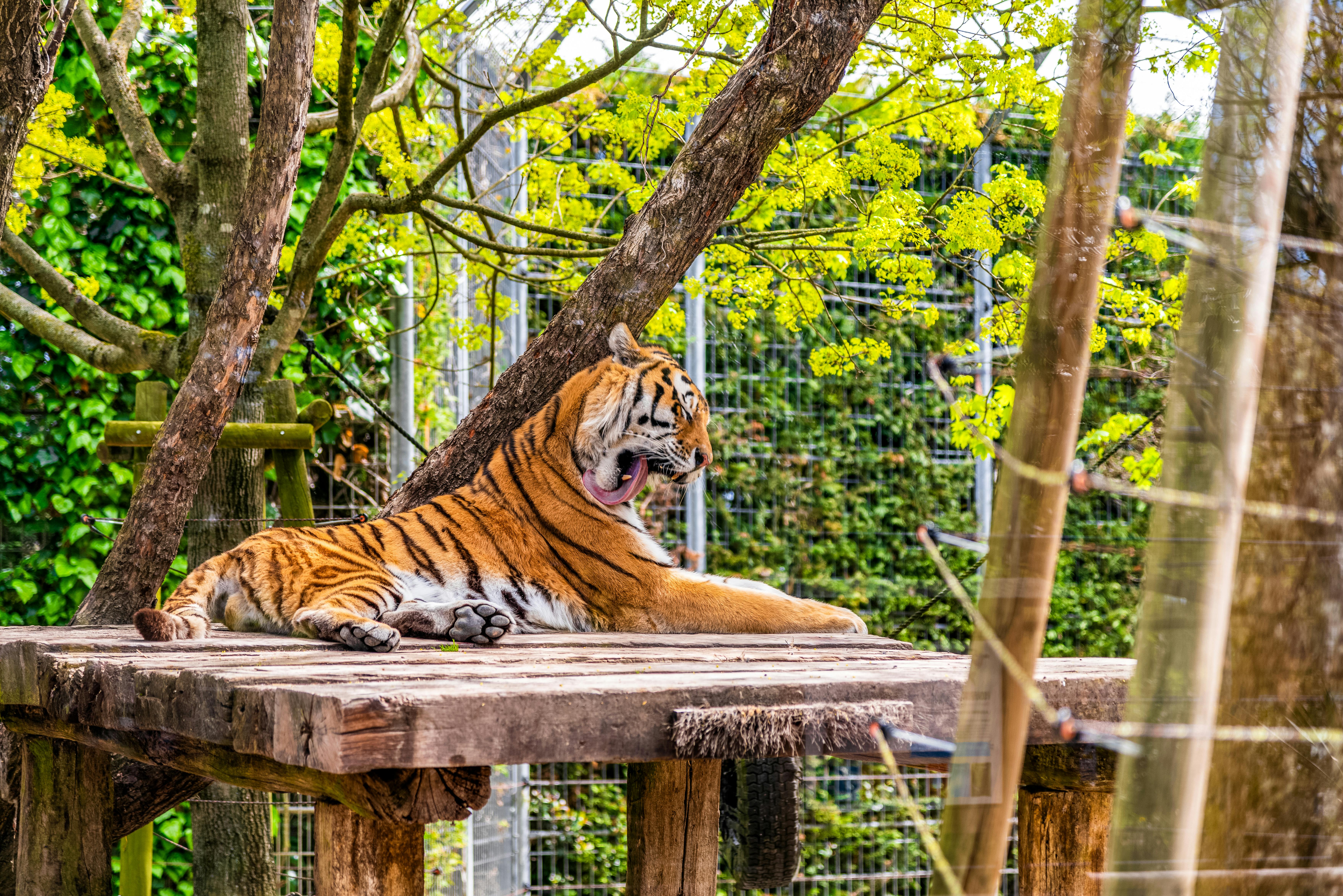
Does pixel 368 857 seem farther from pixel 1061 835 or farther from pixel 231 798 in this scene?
pixel 231 798

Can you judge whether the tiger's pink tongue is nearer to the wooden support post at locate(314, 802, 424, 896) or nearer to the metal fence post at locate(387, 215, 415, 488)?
the wooden support post at locate(314, 802, 424, 896)

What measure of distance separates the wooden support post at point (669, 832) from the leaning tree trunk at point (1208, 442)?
5.03 ft

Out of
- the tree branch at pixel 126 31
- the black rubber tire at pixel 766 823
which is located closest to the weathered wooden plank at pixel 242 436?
the tree branch at pixel 126 31

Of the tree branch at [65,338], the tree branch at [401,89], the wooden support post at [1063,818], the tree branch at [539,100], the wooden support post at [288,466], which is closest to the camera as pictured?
the wooden support post at [1063,818]

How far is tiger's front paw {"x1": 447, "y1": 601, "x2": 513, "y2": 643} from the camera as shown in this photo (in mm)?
2756

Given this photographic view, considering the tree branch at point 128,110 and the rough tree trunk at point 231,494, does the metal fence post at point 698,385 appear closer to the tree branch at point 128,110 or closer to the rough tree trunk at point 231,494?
the rough tree trunk at point 231,494

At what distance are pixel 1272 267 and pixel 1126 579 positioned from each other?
3848mm

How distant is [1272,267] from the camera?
103cm

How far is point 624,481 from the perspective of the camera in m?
3.75

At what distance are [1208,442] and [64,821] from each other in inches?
115

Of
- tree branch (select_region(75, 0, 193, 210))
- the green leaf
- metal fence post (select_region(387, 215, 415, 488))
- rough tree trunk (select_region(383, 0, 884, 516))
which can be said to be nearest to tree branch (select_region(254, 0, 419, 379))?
tree branch (select_region(75, 0, 193, 210))

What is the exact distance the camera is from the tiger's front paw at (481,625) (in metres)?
2.76

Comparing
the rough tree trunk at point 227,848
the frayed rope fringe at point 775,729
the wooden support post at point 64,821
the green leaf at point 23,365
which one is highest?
the green leaf at point 23,365

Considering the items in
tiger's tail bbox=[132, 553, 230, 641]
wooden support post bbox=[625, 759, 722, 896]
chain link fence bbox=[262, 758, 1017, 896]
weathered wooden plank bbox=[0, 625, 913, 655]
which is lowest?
chain link fence bbox=[262, 758, 1017, 896]
